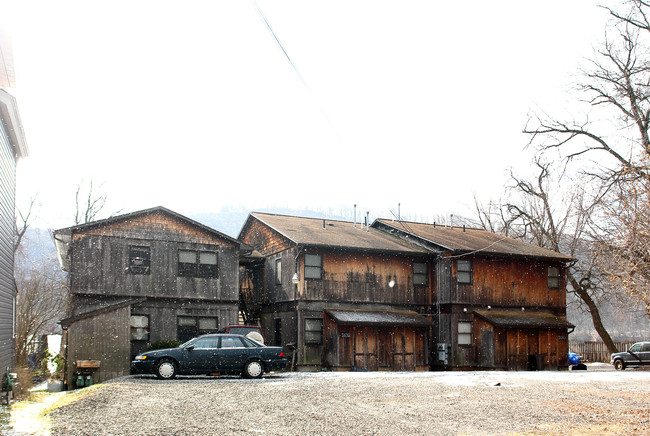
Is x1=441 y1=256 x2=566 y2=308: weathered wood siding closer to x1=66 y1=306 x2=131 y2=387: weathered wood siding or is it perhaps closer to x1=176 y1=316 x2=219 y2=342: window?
x1=176 y1=316 x2=219 y2=342: window

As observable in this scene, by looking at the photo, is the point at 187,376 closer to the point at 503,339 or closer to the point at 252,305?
the point at 252,305

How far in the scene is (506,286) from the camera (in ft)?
119

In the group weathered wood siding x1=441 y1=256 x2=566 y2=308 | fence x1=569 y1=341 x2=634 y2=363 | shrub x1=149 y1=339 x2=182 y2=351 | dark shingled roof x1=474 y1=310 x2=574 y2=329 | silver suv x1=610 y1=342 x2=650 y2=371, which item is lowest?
fence x1=569 y1=341 x2=634 y2=363

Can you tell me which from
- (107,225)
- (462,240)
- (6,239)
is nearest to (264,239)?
(107,225)

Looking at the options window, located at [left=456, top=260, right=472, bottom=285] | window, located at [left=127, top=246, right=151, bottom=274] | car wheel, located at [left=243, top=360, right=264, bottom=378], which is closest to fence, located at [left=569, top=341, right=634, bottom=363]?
window, located at [left=456, top=260, right=472, bottom=285]

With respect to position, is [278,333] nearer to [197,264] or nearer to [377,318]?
[377,318]

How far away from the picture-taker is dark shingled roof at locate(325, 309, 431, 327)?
31312 mm

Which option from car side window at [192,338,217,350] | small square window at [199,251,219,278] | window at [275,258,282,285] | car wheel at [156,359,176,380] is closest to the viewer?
car wheel at [156,359,176,380]

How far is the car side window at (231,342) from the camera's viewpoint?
74.4 ft

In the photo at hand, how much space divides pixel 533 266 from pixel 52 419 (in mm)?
30131

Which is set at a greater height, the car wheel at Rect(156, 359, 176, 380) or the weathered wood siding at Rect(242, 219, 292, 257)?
the weathered wood siding at Rect(242, 219, 292, 257)

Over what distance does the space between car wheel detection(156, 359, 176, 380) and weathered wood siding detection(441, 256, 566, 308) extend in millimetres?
16777

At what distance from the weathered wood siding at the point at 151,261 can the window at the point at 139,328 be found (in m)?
1.05

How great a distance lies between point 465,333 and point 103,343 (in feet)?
59.0
